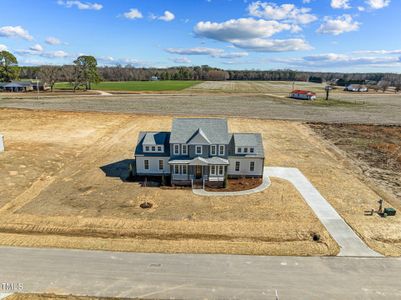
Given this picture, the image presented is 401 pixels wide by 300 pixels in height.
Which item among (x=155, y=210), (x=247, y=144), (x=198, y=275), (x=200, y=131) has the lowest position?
(x=198, y=275)

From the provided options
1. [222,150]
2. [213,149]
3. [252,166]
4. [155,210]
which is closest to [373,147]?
[252,166]

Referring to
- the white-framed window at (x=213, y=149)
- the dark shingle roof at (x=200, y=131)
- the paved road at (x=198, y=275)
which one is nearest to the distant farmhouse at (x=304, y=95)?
the dark shingle roof at (x=200, y=131)

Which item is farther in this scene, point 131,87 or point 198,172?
point 131,87

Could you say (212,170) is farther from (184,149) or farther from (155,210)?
(155,210)

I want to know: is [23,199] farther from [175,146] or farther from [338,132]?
[338,132]

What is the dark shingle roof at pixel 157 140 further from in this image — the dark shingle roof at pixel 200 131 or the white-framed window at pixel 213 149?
the white-framed window at pixel 213 149

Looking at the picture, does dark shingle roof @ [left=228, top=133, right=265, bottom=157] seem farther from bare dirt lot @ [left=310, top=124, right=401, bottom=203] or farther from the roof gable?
bare dirt lot @ [left=310, top=124, right=401, bottom=203]
